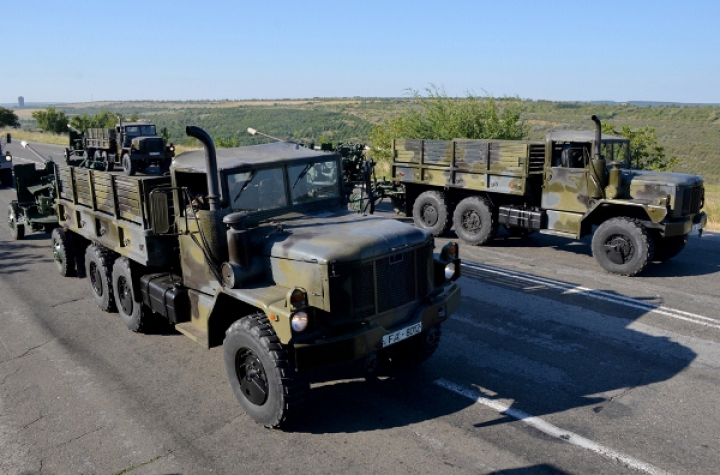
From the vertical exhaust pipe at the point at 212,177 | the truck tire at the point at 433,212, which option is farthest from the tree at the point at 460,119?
the vertical exhaust pipe at the point at 212,177

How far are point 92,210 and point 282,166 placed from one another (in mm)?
3593

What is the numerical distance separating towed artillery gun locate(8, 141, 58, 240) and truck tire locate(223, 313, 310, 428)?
833cm

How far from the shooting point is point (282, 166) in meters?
6.47

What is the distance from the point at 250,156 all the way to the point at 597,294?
19.0 ft

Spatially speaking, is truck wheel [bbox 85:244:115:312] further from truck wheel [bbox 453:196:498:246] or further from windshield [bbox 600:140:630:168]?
windshield [bbox 600:140:630:168]

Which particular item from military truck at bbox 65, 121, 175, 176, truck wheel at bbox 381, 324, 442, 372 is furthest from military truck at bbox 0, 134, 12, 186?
truck wheel at bbox 381, 324, 442, 372

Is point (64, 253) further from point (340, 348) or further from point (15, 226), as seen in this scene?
point (340, 348)

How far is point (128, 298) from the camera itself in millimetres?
7625

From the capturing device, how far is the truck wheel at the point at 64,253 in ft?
33.3

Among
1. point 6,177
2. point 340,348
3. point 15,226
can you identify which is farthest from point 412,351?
point 6,177

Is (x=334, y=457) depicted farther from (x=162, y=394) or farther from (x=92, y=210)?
(x=92, y=210)

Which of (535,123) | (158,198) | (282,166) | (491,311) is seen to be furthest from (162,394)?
(535,123)

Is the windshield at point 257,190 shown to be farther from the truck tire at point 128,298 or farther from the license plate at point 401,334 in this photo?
the truck tire at point 128,298

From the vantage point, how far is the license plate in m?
5.28
